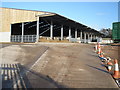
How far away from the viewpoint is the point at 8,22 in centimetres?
2802

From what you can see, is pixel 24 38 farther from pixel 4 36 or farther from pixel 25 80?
pixel 25 80

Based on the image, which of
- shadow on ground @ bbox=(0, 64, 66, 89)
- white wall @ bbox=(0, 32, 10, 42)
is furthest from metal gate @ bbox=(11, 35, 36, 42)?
→ shadow on ground @ bbox=(0, 64, 66, 89)

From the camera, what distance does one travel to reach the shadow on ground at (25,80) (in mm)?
4961

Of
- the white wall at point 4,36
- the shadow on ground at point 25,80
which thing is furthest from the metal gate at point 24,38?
the shadow on ground at point 25,80

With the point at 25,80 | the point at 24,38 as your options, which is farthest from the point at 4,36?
the point at 25,80

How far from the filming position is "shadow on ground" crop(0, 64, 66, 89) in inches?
195

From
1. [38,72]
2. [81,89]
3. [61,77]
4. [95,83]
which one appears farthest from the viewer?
[38,72]

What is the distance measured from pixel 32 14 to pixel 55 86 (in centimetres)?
2365

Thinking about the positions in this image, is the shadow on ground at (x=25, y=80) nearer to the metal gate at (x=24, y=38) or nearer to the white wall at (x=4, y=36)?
the metal gate at (x=24, y=38)

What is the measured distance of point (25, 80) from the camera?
5.43 m

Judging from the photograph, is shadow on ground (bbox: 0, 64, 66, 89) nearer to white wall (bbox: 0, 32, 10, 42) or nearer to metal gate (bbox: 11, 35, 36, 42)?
metal gate (bbox: 11, 35, 36, 42)

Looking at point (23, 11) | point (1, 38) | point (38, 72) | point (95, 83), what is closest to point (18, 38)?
point (1, 38)

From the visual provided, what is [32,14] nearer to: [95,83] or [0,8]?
[0,8]

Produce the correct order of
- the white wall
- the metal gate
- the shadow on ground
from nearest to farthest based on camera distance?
the shadow on ground
the metal gate
the white wall
